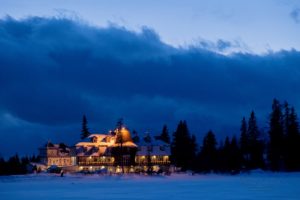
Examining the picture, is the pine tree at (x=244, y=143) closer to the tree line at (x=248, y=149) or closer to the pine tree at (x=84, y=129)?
the tree line at (x=248, y=149)

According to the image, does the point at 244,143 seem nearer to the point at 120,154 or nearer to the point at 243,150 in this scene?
the point at 243,150

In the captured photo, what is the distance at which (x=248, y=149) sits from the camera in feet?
363

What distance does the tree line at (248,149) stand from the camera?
99.0 metres

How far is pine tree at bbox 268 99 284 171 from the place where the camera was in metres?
101

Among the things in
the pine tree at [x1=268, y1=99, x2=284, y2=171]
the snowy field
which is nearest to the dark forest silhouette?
the pine tree at [x1=268, y1=99, x2=284, y2=171]

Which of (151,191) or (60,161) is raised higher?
(60,161)

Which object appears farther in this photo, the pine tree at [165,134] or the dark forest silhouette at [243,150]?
the pine tree at [165,134]

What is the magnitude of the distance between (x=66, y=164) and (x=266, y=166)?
160ft

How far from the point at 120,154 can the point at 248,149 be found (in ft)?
96.5

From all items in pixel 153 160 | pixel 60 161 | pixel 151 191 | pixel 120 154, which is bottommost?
pixel 151 191

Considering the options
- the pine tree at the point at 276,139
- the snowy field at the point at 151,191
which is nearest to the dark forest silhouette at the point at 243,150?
the pine tree at the point at 276,139

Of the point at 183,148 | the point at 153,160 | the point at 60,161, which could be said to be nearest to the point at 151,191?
the point at 153,160

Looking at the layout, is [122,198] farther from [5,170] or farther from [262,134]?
[262,134]

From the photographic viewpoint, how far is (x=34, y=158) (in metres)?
139
